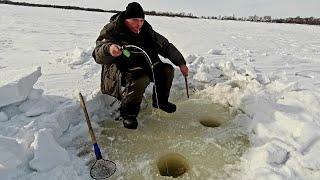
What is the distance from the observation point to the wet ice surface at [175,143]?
10.5ft

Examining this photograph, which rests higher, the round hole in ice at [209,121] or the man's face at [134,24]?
the man's face at [134,24]

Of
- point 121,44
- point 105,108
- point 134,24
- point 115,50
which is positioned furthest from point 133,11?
point 105,108

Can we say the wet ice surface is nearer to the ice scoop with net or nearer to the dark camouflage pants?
the ice scoop with net

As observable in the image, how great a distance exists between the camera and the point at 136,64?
382 centimetres

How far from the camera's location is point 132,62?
3.81 metres

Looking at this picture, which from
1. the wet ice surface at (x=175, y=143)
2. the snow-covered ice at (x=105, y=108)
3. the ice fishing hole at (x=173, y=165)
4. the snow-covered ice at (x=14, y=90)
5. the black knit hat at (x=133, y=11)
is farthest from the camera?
the snow-covered ice at (x=14, y=90)

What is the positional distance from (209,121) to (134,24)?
131 centimetres

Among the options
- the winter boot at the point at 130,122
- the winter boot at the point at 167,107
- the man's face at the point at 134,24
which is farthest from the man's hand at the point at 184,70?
the winter boot at the point at 130,122

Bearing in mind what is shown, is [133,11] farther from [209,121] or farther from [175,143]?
[209,121]

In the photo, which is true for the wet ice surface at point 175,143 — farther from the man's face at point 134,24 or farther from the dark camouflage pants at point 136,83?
the man's face at point 134,24

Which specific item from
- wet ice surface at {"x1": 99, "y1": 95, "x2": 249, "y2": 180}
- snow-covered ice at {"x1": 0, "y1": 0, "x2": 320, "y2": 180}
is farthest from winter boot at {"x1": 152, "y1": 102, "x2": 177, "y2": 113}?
snow-covered ice at {"x1": 0, "y1": 0, "x2": 320, "y2": 180}

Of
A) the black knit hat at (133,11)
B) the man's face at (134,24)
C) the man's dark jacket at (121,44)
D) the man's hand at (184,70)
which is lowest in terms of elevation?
the man's hand at (184,70)

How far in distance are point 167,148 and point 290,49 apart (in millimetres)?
5906

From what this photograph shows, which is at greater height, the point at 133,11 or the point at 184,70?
the point at 133,11
